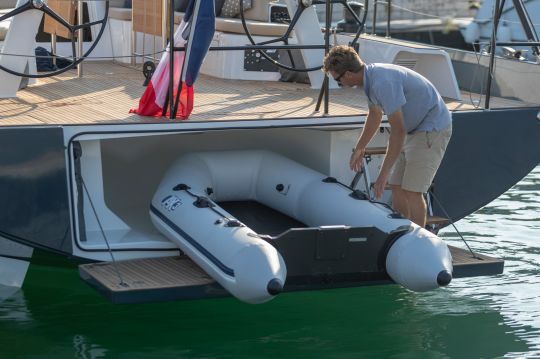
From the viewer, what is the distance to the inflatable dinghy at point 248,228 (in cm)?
541

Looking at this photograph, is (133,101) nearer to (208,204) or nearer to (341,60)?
(208,204)

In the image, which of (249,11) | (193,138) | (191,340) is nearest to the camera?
(191,340)

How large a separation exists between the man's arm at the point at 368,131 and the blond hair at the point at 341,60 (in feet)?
0.90

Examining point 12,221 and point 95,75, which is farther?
point 95,75

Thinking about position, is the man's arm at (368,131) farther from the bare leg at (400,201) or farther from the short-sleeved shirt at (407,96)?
the bare leg at (400,201)

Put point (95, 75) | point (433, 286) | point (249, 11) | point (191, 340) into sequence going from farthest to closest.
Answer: point (249, 11) → point (95, 75) → point (191, 340) → point (433, 286)

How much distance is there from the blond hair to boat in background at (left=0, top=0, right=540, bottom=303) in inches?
23.8

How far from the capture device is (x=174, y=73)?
21.3 ft

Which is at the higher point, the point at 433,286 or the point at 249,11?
the point at 249,11

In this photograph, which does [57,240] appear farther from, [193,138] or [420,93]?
[420,93]

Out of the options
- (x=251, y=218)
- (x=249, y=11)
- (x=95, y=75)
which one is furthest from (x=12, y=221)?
(x=249, y=11)

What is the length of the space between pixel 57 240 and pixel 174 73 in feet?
4.07

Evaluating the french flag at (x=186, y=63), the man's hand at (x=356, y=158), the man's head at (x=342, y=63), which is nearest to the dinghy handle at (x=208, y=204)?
the french flag at (x=186, y=63)

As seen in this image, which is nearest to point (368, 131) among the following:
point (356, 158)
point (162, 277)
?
point (356, 158)
